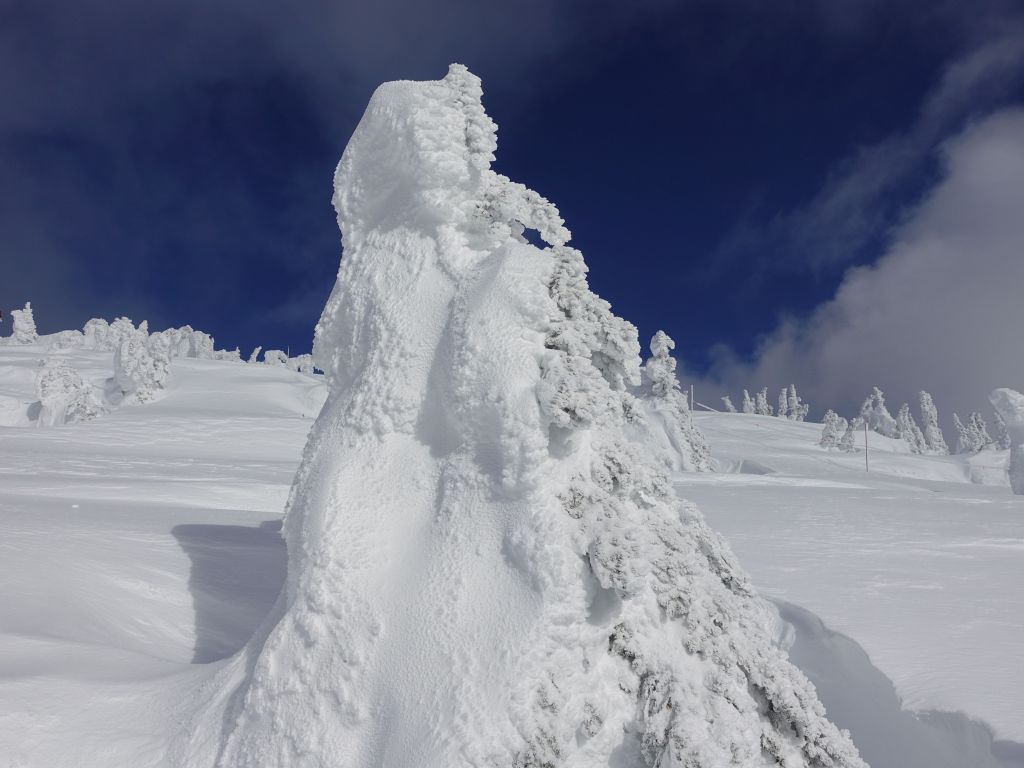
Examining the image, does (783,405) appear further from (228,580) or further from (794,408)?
(228,580)

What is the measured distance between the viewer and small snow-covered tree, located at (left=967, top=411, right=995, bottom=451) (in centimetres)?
8849

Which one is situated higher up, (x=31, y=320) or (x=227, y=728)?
(x=31, y=320)

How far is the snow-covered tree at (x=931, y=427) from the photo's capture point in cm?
9131

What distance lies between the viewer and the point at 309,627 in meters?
4.07

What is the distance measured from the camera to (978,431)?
91000 millimetres

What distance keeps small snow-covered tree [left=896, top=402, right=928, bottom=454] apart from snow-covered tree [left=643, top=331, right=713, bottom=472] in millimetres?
62964

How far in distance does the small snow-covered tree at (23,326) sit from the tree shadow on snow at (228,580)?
110 m

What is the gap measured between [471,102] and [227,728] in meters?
5.21

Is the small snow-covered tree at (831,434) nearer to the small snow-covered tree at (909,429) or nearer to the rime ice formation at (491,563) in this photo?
the small snow-covered tree at (909,429)

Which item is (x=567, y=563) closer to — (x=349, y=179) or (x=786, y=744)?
(x=786, y=744)

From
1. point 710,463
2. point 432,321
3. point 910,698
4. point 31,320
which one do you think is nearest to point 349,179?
point 432,321

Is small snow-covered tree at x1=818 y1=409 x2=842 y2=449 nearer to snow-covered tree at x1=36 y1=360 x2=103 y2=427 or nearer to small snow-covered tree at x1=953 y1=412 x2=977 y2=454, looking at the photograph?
small snow-covered tree at x1=953 y1=412 x2=977 y2=454

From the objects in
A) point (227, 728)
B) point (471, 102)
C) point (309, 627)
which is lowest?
point (227, 728)

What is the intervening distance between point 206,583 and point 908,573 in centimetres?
1087
